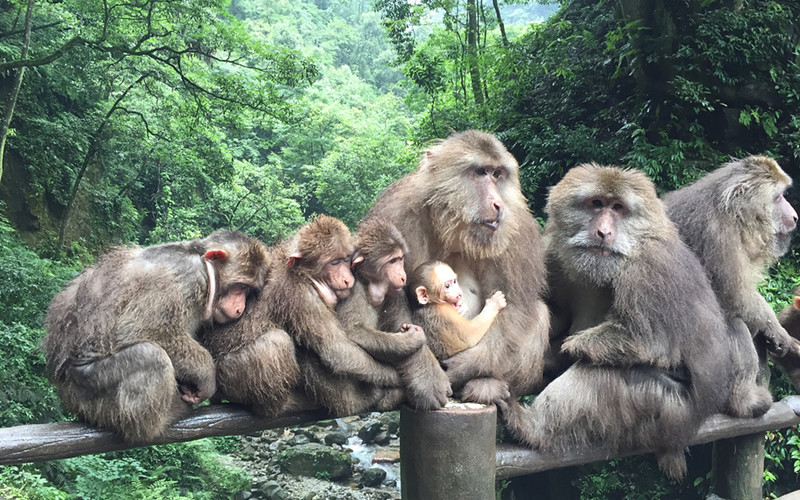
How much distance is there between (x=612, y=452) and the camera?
339 centimetres

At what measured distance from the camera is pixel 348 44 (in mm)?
35344

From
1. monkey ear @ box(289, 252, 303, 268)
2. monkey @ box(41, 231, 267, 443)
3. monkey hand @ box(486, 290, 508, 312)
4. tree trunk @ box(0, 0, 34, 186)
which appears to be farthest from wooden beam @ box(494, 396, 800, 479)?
tree trunk @ box(0, 0, 34, 186)

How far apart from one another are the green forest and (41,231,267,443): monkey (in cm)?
65

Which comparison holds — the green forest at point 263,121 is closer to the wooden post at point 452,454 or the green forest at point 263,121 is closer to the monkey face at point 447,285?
the monkey face at point 447,285

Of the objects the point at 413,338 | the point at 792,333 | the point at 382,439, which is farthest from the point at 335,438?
the point at 413,338

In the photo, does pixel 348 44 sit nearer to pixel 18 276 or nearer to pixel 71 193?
pixel 71 193

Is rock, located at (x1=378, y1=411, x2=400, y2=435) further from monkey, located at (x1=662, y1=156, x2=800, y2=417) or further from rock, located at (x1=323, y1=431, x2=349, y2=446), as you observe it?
monkey, located at (x1=662, y1=156, x2=800, y2=417)

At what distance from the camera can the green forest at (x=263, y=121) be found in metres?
7.81

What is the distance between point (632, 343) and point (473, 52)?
12176 mm

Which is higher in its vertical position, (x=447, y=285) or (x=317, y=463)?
(x=447, y=285)

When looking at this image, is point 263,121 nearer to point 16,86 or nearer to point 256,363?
point 16,86

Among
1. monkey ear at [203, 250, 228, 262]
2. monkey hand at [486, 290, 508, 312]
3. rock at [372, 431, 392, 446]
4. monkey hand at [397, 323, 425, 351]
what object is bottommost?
rock at [372, 431, 392, 446]

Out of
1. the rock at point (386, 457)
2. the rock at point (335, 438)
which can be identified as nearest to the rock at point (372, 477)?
the rock at point (386, 457)

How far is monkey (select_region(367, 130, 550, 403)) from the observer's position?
10.9 ft
